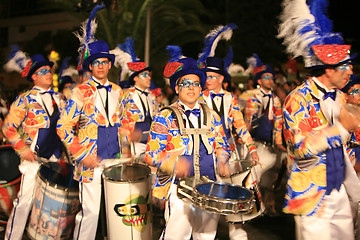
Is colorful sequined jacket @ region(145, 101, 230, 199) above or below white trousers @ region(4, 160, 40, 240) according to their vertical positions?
above

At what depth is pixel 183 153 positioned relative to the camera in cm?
315

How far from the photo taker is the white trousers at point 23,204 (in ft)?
13.8

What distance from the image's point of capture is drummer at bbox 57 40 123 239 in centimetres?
363

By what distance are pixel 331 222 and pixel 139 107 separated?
3.93m

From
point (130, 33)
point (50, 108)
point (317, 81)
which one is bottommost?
point (50, 108)

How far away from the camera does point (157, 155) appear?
309 centimetres

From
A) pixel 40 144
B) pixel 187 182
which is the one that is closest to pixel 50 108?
pixel 40 144

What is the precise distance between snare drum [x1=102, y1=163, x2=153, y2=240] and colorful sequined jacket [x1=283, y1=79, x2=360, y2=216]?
1401mm

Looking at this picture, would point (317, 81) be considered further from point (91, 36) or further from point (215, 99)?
point (91, 36)

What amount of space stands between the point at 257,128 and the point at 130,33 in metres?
10.3

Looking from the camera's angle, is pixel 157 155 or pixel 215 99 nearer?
pixel 157 155

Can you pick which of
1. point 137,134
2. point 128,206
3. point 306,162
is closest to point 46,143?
point 128,206

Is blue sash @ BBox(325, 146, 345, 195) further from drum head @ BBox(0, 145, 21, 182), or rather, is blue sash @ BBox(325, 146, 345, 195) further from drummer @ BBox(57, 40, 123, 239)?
drum head @ BBox(0, 145, 21, 182)

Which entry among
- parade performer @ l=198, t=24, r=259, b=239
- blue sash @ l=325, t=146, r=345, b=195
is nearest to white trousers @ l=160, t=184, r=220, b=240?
blue sash @ l=325, t=146, r=345, b=195
